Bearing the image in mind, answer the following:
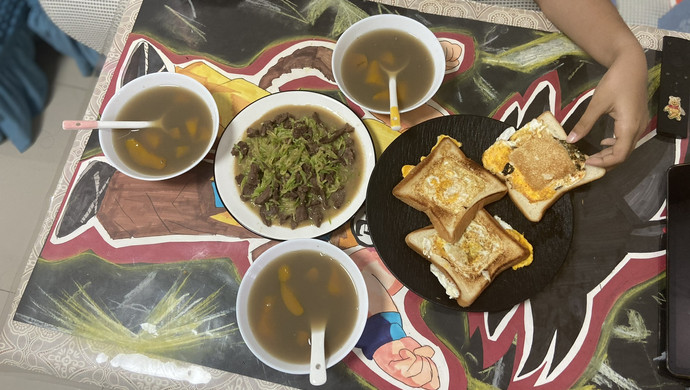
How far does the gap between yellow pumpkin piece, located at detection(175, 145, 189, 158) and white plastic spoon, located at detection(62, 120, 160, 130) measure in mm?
119

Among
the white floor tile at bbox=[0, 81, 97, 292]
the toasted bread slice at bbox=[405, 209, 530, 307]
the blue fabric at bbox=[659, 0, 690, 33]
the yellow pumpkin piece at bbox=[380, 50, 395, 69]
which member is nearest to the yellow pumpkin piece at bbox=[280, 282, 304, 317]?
the toasted bread slice at bbox=[405, 209, 530, 307]

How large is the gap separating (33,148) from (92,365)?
2.13 metres

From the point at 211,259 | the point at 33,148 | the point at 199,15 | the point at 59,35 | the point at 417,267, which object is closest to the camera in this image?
the point at 417,267

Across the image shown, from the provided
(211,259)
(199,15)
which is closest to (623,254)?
(211,259)

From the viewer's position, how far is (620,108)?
1.45 metres

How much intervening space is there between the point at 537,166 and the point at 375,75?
0.65 metres

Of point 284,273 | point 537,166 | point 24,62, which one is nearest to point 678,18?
point 537,166

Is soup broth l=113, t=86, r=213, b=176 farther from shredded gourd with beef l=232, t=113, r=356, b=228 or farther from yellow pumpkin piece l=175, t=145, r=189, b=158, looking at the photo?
shredded gourd with beef l=232, t=113, r=356, b=228

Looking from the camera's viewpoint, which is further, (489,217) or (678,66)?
(678,66)

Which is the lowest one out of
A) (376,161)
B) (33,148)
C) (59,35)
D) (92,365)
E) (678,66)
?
(33,148)

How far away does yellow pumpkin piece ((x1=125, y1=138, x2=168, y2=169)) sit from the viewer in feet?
4.82

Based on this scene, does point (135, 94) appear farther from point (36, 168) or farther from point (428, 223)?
point (36, 168)

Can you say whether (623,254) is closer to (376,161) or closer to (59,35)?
(376,161)

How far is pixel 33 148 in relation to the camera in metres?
2.88
